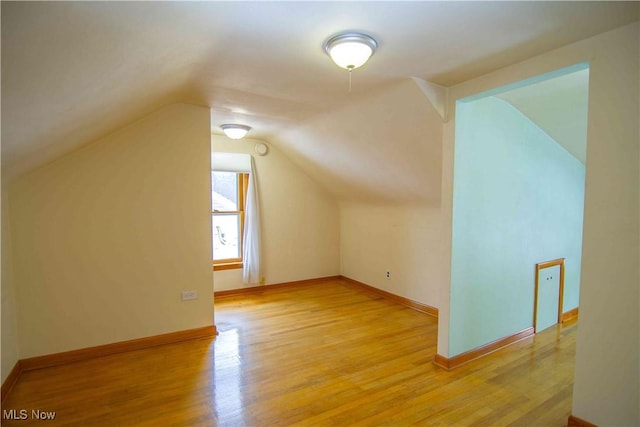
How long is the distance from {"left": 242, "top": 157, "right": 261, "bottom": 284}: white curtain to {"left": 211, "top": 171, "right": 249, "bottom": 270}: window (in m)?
0.15

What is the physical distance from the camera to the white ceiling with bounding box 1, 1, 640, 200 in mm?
1229

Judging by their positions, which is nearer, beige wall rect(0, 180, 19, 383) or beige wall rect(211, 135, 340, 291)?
beige wall rect(0, 180, 19, 383)

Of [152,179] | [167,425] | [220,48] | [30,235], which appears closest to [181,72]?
[220,48]

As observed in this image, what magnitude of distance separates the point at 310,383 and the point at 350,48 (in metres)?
2.36

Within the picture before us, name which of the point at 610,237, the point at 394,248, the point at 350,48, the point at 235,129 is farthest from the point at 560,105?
the point at 235,129

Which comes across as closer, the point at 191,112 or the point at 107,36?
the point at 107,36

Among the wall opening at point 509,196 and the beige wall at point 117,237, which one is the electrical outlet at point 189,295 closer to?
the beige wall at point 117,237

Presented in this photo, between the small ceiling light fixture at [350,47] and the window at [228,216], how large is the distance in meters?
3.45

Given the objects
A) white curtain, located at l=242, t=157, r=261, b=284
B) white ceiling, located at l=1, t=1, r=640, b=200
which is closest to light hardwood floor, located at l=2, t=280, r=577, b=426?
white curtain, located at l=242, t=157, r=261, b=284

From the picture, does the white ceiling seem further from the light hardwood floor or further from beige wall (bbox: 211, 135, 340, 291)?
beige wall (bbox: 211, 135, 340, 291)

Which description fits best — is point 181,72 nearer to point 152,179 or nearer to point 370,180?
point 152,179

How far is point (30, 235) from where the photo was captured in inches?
108

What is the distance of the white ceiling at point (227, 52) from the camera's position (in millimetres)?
1229

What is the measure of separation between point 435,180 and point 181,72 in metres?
2.55
